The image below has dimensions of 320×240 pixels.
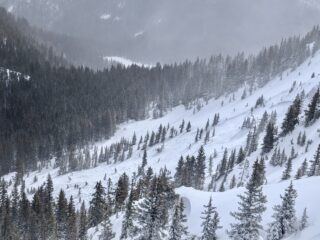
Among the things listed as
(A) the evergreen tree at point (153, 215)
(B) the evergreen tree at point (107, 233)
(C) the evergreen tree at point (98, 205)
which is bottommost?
(C) the evergreen tree at point (98, 205)

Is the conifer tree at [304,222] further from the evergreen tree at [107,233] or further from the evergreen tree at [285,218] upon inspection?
the evergreen tree at [107,233]

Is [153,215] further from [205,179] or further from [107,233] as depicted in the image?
[205,179]

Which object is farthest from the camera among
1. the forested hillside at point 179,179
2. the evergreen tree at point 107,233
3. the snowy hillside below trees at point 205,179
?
the evergreen tree at point 107,233

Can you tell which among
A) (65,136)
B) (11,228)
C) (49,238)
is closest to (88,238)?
(49,238)

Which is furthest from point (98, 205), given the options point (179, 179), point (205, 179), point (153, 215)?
point (205, 179)

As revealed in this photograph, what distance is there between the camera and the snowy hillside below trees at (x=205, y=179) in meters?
42.4

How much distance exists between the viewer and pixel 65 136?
196 m

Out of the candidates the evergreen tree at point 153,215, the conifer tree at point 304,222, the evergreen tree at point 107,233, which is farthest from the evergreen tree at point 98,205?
the conifer tree at point 304,222

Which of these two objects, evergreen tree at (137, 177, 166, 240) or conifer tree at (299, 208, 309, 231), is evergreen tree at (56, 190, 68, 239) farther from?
conifer tree at (299, 208, 309, 231)

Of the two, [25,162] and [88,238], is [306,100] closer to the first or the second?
[88,238]

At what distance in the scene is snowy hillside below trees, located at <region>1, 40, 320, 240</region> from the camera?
139ft

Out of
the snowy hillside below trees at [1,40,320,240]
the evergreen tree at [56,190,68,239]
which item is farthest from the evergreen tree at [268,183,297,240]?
the evergreen tree at [56,190,68,239]

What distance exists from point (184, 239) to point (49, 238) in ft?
144

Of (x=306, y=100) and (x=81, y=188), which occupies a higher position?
(x=306, y=100)
